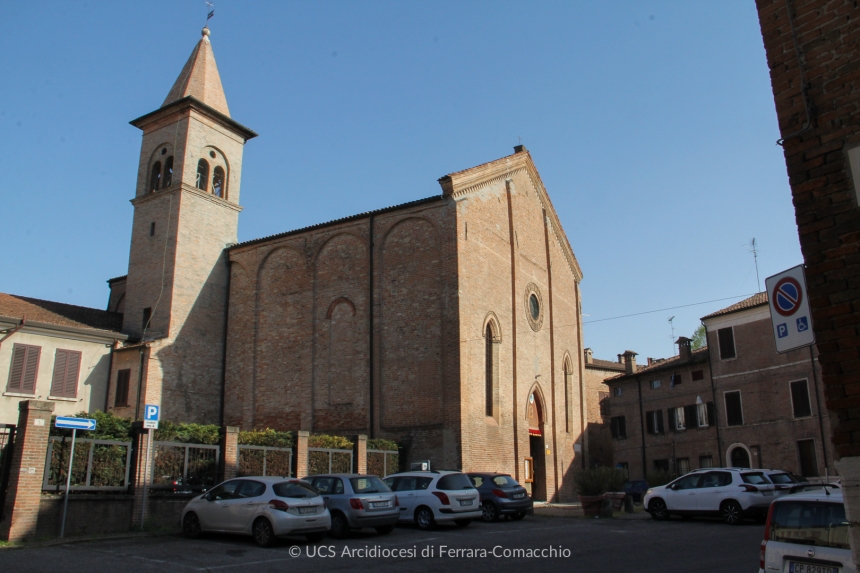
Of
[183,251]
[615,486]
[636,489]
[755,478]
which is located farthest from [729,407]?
[183,251]

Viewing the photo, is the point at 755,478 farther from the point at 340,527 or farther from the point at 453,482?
the point at 340,527

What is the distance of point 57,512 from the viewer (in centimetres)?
1296

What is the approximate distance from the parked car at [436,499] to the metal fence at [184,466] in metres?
4.43

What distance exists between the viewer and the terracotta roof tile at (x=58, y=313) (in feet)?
78.2

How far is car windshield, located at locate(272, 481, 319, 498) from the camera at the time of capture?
41.0 ft

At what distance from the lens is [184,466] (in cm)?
1577

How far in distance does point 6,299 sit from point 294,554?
62.7 ft

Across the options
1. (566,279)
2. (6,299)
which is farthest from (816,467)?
(6,299)

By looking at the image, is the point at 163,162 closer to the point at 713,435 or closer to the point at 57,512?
the point at 57,512

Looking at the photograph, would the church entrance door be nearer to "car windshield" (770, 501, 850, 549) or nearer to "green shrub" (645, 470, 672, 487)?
"green shrub" (645, 470, 672, 487)

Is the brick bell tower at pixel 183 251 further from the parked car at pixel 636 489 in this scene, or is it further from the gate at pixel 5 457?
the parked car at pixel 636 489

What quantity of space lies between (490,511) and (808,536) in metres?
11.6

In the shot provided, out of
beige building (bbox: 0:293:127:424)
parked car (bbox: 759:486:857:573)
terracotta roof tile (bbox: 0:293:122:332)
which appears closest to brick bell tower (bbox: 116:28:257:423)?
beige building (bbox: 0:293:127:424)

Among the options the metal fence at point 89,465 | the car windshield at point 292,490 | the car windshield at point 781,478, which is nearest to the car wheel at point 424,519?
the car windshield at point 292,490
